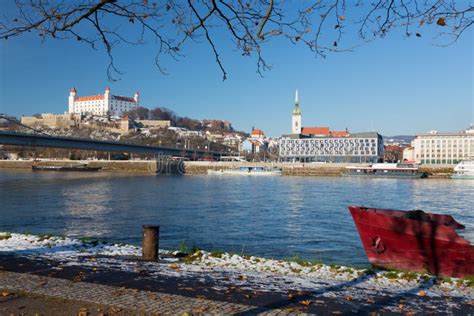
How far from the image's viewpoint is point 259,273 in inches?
324

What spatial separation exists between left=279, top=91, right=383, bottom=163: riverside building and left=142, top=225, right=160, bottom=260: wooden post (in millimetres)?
140397

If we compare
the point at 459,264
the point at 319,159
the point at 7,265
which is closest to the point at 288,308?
the point at 7,265

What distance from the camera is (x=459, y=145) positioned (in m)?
144

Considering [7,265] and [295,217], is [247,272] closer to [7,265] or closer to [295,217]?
[7,265]

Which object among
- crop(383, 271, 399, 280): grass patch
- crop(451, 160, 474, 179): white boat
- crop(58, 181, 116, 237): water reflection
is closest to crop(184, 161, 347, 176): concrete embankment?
crop(451, 160, 474, 179): white boat

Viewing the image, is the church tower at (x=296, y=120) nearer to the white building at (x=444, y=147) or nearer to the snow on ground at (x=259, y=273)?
the white building at (x=444, y=147)

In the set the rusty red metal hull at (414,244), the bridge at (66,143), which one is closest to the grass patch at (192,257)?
the rusty red metal hull at (414,244)

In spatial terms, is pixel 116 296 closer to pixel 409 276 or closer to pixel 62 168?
pixel 409 276

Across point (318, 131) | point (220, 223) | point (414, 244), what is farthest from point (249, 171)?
point (414, 244)

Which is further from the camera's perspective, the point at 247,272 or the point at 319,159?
the point at 319,159

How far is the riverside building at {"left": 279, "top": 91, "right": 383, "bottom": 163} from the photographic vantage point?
147 meters

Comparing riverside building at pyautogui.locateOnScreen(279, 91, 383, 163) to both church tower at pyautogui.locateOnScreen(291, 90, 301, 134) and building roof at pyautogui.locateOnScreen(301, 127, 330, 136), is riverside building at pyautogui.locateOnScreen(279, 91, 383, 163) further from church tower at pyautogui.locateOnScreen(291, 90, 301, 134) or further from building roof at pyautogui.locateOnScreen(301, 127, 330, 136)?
building roof at pyautogui.locateOnScreen(301, 127, 330, 136)

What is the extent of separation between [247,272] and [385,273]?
2.51 m

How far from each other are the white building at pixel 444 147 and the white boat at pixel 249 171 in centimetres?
6417
